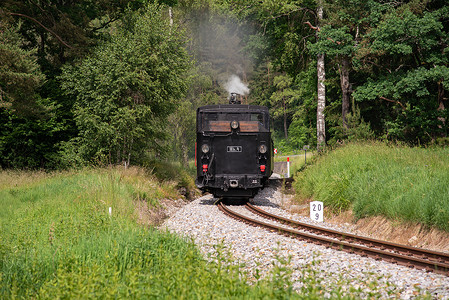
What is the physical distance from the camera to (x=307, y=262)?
654 centimetres

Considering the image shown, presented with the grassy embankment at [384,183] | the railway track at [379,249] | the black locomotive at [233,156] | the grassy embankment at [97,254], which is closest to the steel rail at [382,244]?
the railway track at [379,249]

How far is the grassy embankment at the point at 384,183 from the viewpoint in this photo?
333 inches

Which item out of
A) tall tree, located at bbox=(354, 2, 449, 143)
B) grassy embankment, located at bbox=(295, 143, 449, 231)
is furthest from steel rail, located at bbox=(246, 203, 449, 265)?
tall tree, located at bbox=(354, 2, 449, 143)

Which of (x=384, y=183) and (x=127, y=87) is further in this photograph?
(x=127, y=87)

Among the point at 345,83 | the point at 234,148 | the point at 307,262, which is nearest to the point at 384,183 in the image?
the point at 307,262

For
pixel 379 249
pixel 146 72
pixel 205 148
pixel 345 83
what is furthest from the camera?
pixel 345 83

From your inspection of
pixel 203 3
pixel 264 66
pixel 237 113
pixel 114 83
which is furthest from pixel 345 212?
pixel 264 66

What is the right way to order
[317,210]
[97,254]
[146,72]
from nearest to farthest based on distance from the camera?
[97,254], [317,210], [146,72]

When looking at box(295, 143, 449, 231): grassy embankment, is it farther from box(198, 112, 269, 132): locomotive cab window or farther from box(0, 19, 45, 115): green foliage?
box(0, 19, 45, 115): green foliage

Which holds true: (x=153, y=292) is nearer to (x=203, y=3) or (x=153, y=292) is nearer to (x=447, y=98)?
(x=447, y=98)

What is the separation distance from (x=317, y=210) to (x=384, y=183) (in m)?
1.92

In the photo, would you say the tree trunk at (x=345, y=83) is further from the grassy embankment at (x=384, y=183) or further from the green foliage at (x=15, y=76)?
the green foliage at (x=15, y=76)

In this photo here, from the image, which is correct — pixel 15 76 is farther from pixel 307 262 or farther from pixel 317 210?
pixel 307 262

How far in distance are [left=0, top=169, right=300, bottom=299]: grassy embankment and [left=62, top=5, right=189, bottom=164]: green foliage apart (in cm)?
407
